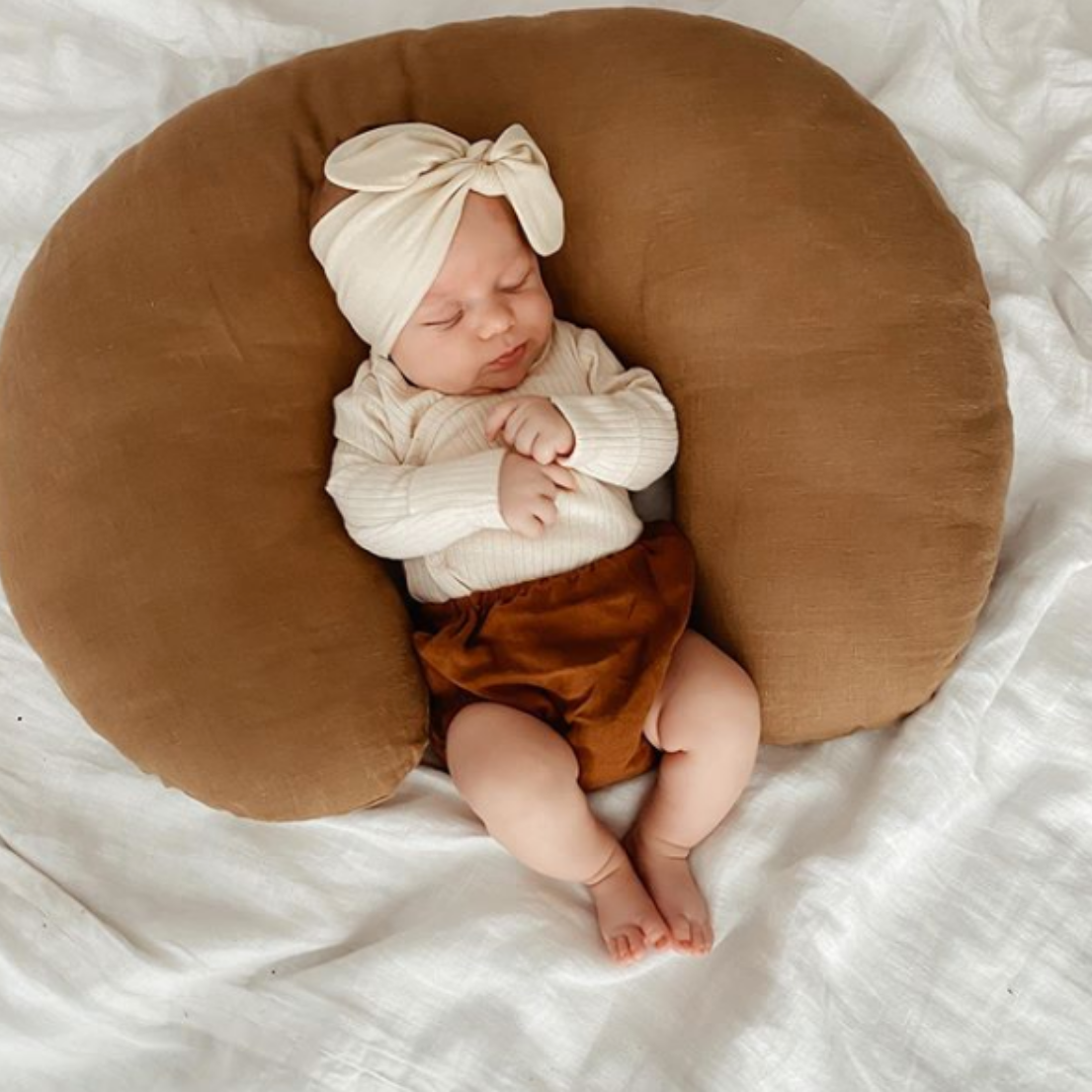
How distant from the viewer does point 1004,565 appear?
138 centimetres

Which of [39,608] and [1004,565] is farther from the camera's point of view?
[1004,565]

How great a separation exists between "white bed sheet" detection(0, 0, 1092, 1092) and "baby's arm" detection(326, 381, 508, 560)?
251mm

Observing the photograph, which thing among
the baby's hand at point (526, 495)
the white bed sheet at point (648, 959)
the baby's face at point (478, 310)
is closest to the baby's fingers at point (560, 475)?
the baby's hand at point (526, 495)

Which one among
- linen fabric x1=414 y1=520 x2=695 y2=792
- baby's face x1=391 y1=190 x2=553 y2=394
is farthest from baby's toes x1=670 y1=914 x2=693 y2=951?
baby's face x1=391 y1=190 x2=553 y2=394

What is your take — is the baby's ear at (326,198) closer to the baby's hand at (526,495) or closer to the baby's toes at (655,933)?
the baby's hand at (526,495)

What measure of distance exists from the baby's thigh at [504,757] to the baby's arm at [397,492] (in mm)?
165

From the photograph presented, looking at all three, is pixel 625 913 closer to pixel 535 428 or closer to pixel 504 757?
pixel 504 757

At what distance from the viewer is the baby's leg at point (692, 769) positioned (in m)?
1.25

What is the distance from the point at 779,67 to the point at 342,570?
651mm

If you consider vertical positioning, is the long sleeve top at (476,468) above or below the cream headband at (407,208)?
below

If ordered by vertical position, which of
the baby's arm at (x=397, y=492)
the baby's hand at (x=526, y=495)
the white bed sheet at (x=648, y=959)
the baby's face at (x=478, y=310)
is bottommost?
the white bed sheet at (x=648, y=959)

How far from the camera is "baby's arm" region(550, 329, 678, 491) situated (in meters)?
1.24

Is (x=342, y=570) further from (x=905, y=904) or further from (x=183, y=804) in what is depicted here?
(x=905, y=904)

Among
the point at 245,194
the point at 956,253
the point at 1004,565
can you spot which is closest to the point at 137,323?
the point at 245,194
